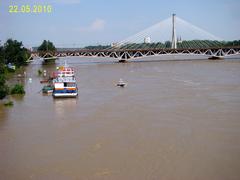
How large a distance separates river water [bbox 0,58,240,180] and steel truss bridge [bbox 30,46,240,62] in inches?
1038

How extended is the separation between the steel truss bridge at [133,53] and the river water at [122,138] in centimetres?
2636

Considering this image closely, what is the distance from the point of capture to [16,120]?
435 inches

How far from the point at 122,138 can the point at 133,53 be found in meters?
35.3

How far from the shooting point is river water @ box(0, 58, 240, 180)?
661cm

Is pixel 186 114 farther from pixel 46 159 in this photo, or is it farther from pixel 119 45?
pixel 119 45

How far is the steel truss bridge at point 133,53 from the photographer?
134ft

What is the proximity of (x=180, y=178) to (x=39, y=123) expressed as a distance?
564 centimetres

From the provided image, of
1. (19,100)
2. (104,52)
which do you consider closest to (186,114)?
(19,100)

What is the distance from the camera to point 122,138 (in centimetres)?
865

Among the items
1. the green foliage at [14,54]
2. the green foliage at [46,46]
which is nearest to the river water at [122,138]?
the green foliage at [14,54]

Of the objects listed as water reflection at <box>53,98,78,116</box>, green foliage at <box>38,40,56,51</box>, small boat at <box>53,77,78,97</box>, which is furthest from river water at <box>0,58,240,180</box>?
green foliage at <box>38,40,56,51</box>

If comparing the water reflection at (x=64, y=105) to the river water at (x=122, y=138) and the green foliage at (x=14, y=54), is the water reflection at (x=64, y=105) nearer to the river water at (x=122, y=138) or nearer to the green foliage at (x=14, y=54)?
the river water at (x=122, y=138)

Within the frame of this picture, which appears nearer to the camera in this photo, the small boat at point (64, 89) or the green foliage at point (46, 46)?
the small boat at point (64, 89)

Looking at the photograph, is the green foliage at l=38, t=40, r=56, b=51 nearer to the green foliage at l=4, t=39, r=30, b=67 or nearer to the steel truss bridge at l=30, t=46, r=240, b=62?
the steel truss bridge at l=30, t=46, r=240, b=62
